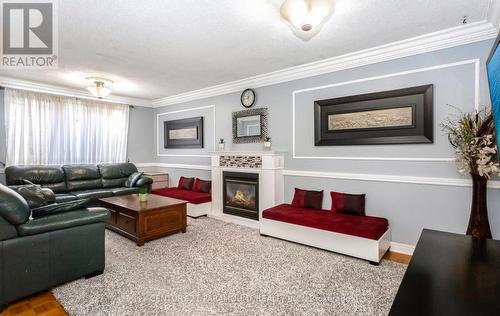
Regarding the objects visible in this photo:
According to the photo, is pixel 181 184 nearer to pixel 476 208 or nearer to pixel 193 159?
pixel 193 159

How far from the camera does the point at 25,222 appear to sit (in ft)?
6.97

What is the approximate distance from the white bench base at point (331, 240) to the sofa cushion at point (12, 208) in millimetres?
2656

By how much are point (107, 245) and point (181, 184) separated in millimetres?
2301

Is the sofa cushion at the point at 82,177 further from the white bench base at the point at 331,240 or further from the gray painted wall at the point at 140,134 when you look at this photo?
the white bench base at the point at 331,240

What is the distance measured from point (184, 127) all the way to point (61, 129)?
2.41 metres

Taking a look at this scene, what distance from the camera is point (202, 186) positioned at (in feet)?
16.8

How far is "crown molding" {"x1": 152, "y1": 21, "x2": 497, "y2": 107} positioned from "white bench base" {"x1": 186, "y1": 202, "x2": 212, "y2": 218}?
222cm

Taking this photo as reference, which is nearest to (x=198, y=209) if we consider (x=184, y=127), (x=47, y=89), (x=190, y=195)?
(x=190, y=195)

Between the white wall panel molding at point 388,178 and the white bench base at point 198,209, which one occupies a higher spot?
the white wall panel molding at point 388,178

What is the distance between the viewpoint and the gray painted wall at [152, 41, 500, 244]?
110 inches

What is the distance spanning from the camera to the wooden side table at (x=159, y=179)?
19.8 ft

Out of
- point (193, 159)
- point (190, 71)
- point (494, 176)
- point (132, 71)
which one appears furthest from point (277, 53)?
point (193, 159)

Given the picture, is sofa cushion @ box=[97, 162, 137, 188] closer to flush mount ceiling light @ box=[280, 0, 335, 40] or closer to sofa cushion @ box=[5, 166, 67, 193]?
sofa cushion @ box=[5, 166, 67, 193]

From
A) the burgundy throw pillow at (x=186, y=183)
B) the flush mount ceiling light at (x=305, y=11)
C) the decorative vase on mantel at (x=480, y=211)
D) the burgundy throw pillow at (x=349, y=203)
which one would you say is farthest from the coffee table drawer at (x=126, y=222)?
the decorative vase on mantel at (x=480, y=211)
